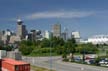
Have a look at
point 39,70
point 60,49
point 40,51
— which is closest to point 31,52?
point 40,51

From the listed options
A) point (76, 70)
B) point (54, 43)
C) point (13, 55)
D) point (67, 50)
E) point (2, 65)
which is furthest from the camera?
point (54, 43)

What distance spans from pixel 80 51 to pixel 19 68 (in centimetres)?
12294

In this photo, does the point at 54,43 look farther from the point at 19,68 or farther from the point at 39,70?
the point at 19,68

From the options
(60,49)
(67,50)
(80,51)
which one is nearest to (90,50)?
(80,51)

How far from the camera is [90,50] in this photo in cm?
16738

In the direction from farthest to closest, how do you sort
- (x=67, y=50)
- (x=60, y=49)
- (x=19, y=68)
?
(x=60, y=49) → (x=67, y=50) → (x=19, y=68)

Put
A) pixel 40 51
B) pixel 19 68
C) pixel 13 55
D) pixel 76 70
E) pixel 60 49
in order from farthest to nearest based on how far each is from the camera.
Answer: pixel 40 51 < pixel 60 49 < pixel 76 70 < pixel 13 55 < pixel 19 68

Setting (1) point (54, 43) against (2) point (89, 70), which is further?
(1) point (54, 43)

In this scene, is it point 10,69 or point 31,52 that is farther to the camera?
point 31,52

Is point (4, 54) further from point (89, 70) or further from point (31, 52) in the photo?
point (31, 52)

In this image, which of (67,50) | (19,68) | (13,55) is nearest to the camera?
(19,68)

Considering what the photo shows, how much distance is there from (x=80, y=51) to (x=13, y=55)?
100100 millimetres

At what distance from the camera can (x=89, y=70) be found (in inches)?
2643

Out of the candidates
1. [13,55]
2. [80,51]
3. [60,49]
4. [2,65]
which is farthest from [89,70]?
[80,51]
